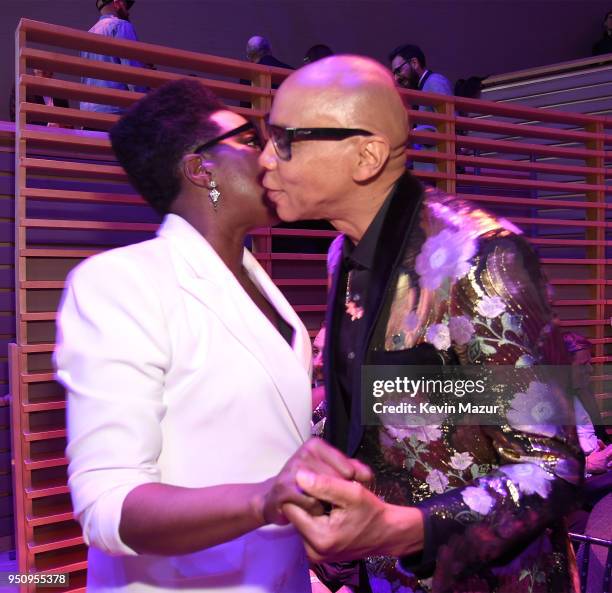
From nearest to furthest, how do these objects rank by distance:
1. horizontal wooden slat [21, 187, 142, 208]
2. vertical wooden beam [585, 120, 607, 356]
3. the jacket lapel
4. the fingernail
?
the fingernail
the jacket lapel
horizontal wooden slat [21, 187, 142, 208]
vertical wooden beam [585, 120, 607, 356]

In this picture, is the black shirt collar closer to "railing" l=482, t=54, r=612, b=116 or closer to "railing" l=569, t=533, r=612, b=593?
"railing" l=569, t=533, r=612, b=593

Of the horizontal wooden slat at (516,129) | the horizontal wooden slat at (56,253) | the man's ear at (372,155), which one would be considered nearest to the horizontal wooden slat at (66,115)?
the horizontal wooden slat at (56,253)

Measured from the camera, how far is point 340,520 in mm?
1187

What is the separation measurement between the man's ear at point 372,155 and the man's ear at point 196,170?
0.52 m

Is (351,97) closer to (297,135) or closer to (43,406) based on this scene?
(297,135)

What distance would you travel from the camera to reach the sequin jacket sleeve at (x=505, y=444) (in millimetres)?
1338

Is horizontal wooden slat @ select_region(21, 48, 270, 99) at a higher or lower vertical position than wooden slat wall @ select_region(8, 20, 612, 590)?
higher

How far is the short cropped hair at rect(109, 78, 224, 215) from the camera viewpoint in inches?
81.3

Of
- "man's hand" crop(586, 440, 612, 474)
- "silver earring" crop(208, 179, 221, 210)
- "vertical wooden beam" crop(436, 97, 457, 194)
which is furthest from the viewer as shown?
"vertical wooden beam" crop(436, 97, 457, 194)

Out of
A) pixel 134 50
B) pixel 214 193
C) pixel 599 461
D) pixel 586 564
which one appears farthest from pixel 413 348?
pixel 599 461

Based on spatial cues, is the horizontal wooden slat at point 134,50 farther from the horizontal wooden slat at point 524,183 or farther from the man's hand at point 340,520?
the man's hand at point 340,520

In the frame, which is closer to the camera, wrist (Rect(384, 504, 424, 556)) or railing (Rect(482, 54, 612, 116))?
wrist (Rect(384, 504, 424, 556))

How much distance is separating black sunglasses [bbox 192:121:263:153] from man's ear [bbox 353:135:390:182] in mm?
499

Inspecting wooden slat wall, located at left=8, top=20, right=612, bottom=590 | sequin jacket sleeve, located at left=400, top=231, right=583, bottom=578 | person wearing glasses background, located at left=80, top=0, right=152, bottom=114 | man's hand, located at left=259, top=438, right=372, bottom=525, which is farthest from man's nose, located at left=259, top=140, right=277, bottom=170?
person wearing glasses background, located at left=80, top=0, right=152, bottom=114
